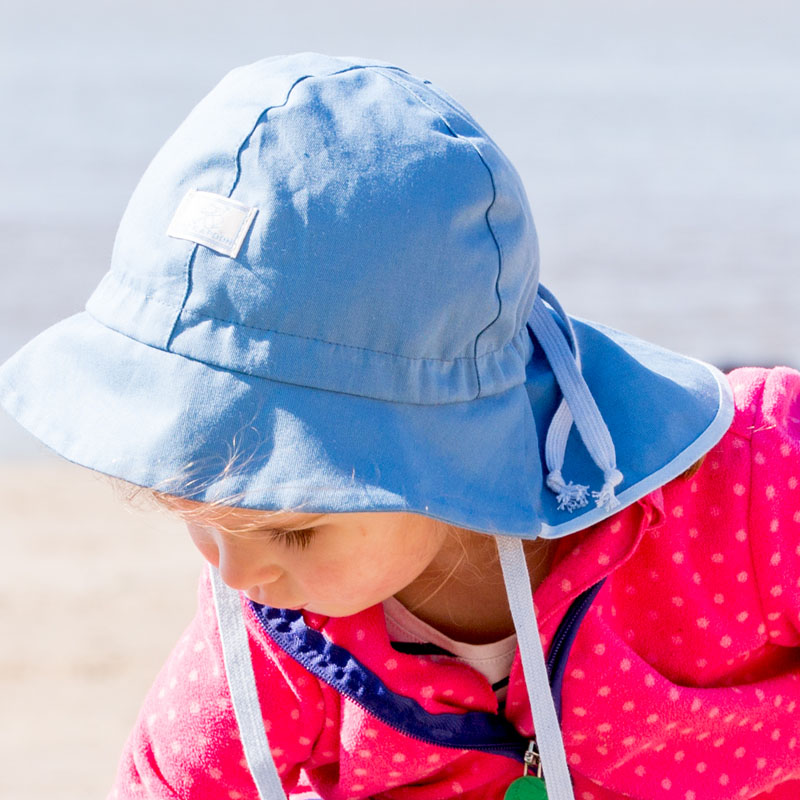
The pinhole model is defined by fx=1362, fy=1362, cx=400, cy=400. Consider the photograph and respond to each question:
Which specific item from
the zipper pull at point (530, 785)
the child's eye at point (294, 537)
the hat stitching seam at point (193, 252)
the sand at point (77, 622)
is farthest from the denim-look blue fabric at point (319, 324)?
the sand at point (77, 622)

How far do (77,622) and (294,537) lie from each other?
5.51 ft

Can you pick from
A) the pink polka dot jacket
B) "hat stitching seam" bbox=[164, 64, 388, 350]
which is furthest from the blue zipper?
"hat stitching seam" bbox=[164, 64, 388, 350]

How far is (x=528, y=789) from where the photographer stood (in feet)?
4.58

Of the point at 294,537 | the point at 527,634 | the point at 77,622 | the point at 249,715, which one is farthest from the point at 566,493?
the point at 77,622

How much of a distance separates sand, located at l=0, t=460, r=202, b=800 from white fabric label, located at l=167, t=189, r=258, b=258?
143 cm

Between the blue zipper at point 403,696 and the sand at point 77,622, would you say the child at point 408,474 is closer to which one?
the blue zipper at point 403,696

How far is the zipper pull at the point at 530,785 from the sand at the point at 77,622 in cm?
114

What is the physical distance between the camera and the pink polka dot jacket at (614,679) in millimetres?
1379

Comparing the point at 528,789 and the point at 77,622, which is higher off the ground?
the point at 528,789

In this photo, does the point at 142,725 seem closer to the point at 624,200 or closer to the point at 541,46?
the point at 624,200

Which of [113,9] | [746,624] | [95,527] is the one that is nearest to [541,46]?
[113,9]

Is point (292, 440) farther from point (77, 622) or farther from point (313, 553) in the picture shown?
point (77, 622)

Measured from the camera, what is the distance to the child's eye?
122 centimetres

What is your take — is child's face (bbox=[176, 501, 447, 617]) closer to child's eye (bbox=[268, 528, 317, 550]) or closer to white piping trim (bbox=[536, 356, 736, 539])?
child's eye (bbox=[268, 528, 317, 550])
